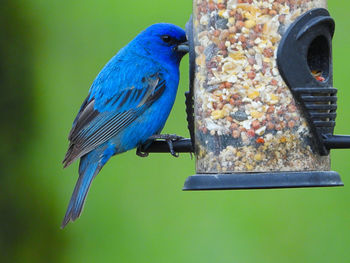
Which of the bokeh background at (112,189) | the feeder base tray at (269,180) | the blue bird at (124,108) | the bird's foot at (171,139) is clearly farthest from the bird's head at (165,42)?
the feeder base tray at (269,180)

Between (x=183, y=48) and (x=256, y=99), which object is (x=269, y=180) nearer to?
(x=256, y=99)

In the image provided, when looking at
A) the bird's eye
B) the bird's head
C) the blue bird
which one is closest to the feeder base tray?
the blue bird

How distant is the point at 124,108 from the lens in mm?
8141

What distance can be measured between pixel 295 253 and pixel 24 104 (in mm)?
3517

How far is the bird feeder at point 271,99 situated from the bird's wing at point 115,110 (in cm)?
138

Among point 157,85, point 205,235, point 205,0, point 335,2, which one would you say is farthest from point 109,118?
point 335,2

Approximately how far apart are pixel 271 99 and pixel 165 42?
1.87 m

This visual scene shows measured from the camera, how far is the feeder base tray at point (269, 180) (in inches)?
256

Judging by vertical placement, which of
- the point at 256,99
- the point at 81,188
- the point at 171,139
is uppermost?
the point at 256,99

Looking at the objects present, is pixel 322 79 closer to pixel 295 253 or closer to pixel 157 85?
pixel 157 85

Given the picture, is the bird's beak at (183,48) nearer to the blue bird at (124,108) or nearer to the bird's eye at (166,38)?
the blue bird at (124,108)

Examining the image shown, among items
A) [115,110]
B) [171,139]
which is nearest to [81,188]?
[115,110]

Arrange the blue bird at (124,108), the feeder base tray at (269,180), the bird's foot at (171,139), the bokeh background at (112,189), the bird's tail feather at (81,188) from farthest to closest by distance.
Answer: the bokeh background at (112,189)
the blue bird at (124,108)
the bird's tail feather at (81,188)
the bird's foot at (171,139)
the feeder base tray at (269,180)

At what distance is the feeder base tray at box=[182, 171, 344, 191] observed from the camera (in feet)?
21.4
